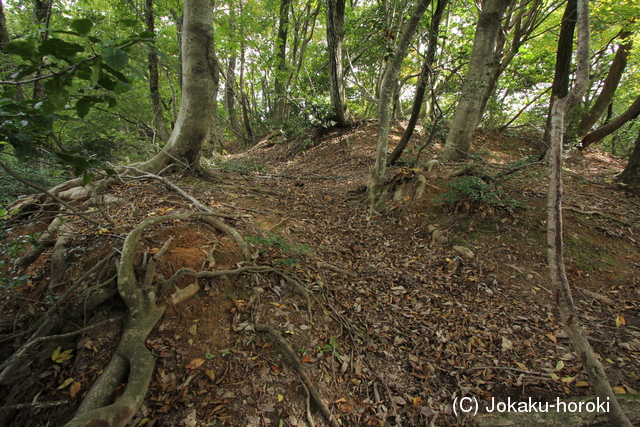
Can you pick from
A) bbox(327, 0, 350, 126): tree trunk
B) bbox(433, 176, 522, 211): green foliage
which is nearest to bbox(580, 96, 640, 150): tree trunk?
bbox(433, 176, 522, 211): green foliage

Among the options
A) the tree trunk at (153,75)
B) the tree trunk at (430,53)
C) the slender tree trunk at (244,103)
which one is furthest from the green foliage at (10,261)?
the slender tree trunk at (244,103)

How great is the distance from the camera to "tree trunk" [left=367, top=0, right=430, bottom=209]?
523 cm

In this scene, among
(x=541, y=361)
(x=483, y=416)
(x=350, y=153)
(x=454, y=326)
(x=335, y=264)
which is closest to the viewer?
(x=483, y=416)

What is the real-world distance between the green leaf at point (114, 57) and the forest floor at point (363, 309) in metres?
2.18

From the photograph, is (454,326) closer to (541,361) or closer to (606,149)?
(541,361)

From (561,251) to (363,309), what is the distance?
7.53ft

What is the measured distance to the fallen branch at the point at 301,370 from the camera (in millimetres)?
2457

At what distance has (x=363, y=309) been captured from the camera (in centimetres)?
372

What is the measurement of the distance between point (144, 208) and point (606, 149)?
15.8 meters

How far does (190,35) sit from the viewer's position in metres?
4.71

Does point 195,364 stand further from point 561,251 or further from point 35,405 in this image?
point 561,251

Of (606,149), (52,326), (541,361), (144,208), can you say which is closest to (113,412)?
(52,326)

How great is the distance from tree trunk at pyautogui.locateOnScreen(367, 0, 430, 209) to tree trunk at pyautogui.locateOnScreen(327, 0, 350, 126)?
333 centimetres

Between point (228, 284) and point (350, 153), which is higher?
point (350, 153)
